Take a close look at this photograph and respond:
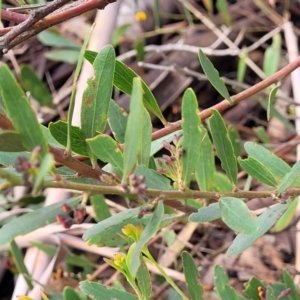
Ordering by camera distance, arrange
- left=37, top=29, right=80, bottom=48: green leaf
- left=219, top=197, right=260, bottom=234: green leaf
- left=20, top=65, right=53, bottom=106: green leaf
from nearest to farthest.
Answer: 1. left=219, top=197, right=260, bottom=234: green leaf
2. left=20, top=65, right=53, bottom=106: green leaf
3. left=37, top=29, right=80, bottom=48: green leaf

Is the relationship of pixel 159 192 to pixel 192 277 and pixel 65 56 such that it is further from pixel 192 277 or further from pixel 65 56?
pixel 65 56

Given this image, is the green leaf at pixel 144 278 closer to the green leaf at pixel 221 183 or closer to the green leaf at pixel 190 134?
the green leaf at pixel 190 134

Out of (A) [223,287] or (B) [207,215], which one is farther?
(A) [223,287]

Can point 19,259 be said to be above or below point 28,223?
below

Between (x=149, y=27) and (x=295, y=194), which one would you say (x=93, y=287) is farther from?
(x=149, y=27)

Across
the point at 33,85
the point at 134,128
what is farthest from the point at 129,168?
the point at 33,85

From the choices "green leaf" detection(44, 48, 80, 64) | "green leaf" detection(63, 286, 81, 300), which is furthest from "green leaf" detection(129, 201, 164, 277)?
"green leaf" detection(44, 48, 80, 64)

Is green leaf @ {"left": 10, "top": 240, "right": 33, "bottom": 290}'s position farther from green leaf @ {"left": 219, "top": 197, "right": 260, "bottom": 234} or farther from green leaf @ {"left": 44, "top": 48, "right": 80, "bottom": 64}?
green leaf @ {"left": 44, "top": 48, "right": 80, "bottom": 64}
